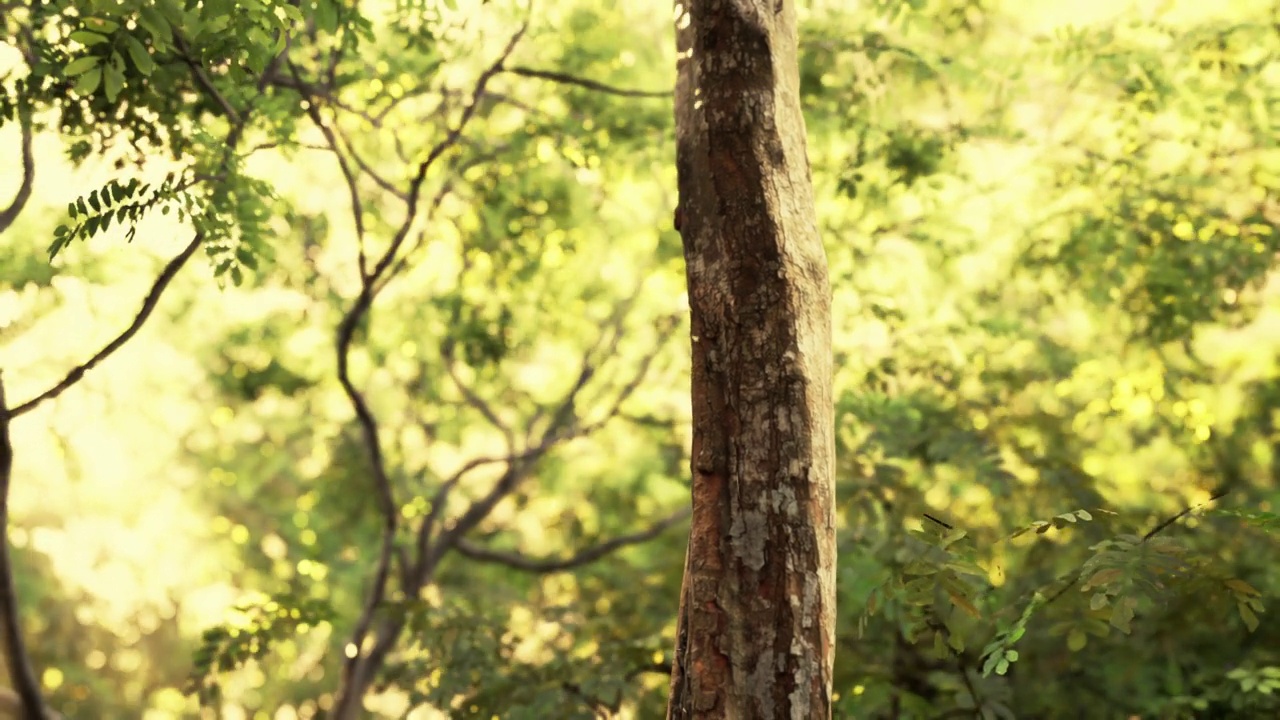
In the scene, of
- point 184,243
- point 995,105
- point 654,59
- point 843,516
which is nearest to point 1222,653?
point 843,516

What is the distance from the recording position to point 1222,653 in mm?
6742

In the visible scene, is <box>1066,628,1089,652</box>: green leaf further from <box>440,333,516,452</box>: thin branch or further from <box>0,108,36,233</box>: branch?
<box>440,333,516,452</box>: thin branch

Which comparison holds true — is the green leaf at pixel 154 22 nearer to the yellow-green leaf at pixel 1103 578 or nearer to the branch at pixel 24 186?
the branch at pixel 24 186

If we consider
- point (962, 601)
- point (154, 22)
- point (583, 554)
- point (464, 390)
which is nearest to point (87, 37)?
point (154, 22)

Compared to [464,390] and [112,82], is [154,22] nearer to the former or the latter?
[112,82]

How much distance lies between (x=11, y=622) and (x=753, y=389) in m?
4.55

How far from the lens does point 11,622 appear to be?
557 centimetres

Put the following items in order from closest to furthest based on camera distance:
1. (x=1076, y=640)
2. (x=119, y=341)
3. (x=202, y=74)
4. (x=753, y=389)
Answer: (x=753, y=389), (x=1076, y=640), (x=119, y=341), (x=202, y=74)

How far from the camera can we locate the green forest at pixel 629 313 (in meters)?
4.35

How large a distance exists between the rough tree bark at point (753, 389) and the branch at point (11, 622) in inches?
124

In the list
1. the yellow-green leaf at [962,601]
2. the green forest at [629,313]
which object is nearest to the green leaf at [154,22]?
the green forest at [629,313]

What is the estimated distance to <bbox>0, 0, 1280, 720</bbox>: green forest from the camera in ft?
14.3

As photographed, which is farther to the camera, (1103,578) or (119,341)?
(119,341)

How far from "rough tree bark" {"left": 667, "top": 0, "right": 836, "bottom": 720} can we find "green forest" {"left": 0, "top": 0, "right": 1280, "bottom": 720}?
479 mm
